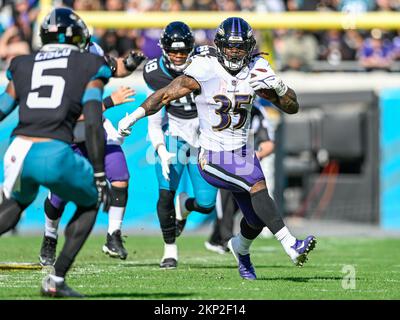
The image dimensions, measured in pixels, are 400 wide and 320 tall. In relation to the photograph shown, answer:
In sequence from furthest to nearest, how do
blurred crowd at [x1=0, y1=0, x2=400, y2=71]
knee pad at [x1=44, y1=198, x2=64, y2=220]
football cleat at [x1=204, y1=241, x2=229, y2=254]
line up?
blurred crowd at [x1=0, y1=0, x2=400, y2=71] → football cleat at [x1=204, y1=241, x2=229, y2=254] → knee pad at [x1=44, y1=198, x2=64, y2=220]

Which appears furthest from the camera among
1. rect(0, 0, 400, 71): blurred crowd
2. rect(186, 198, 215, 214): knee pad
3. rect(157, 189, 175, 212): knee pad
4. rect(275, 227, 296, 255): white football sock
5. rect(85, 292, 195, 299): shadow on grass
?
rect(0, 0, 400, 71): blurred crowd

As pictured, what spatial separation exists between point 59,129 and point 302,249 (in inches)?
76.4

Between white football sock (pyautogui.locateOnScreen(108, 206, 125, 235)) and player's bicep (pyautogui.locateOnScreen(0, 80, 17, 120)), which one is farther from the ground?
player's bicep (pyautogui.locateOnScreen(0, 80, 17, 120))

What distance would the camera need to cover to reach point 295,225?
1423 centimetres

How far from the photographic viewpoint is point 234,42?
265 inches

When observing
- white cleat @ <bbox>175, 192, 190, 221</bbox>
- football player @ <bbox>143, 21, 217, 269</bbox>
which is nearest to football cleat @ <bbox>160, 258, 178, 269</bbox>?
football player @ <bbox>143, 21, 217, 269</bbox>

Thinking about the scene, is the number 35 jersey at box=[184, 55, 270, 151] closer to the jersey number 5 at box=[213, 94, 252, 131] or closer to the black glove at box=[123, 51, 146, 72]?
the jersey number 5 at box=[213, 94, 252, 131]

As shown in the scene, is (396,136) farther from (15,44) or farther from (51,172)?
(51,172)

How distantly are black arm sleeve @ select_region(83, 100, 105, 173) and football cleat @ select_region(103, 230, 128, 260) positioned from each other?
229 centimetres

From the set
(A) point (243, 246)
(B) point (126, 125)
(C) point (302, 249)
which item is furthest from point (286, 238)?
(B) point (126, 125)

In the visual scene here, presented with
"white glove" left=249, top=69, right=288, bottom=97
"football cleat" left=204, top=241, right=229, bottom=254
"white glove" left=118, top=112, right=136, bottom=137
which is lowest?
"football cleat" left=204, top=241, right=229, bottom=254

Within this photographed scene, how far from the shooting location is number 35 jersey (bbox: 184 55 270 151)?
269 inches

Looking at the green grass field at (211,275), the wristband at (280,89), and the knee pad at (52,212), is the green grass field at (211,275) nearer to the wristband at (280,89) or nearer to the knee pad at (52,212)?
the knee pad at (52,212)

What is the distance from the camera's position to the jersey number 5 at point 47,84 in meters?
5.41
